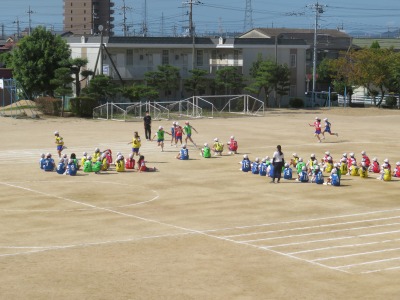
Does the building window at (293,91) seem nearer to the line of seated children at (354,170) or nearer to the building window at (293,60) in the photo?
the building window at (293,60)

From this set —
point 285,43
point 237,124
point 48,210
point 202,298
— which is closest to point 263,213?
point 48,210

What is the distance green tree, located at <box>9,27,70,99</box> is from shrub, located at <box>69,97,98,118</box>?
4214 millimetres

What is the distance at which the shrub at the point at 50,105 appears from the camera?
68.6 meters

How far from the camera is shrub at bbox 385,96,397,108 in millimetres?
85312

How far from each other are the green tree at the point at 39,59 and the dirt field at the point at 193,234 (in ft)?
90.1

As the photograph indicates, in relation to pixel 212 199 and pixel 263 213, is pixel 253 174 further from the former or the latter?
pixel 263 213

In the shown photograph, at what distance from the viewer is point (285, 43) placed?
89.6 meters

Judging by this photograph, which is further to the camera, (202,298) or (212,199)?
(212,199)

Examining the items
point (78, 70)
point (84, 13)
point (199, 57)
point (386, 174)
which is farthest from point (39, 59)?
point (84, 13)

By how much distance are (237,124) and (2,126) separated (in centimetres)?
1826

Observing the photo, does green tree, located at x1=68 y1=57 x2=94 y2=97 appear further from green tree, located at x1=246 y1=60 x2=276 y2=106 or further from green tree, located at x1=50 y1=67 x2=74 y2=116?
green tree, located at x1=246 y1=60 x2=276 y2=106

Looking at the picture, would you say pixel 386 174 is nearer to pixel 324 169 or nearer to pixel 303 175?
pixel 324 169

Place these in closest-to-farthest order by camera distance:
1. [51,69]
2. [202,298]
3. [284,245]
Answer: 1. [202,298]
2. [284,245]
3. [51,69]

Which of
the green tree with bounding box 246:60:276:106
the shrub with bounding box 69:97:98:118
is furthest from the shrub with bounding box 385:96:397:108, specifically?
the shrub with bounding box 69:97:98:118
